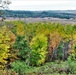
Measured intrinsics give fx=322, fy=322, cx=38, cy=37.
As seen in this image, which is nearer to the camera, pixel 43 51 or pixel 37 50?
pixel 37 50

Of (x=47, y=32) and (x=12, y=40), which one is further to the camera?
(x=47, y=32)

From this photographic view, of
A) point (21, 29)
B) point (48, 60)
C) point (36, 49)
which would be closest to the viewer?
point (36, 49)

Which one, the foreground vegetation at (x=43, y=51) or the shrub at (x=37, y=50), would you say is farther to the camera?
the shrub at (x=37, y=50)

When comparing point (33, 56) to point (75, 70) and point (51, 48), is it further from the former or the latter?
point (75, 70)

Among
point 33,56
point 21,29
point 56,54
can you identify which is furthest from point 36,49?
point 21,29

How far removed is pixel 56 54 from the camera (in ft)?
305

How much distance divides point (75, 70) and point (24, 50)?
1796 cm

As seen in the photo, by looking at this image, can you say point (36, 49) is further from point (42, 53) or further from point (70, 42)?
point (70, 42)

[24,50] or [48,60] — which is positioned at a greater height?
[24,50]

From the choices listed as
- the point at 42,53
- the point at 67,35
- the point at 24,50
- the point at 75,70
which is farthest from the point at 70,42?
the point at 75,70

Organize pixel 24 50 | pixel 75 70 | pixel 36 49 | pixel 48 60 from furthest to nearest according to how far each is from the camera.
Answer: pixel 48 60, pixel 36 49, pixel 24 50, pixel 75 70

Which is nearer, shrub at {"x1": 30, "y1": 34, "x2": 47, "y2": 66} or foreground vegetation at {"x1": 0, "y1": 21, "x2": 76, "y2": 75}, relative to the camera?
foreground vegetation at {"x1": 0, "y1": 21, "x2": 76, "y2": 75}

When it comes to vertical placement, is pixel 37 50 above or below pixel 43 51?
above

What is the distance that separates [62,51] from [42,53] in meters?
15.0
